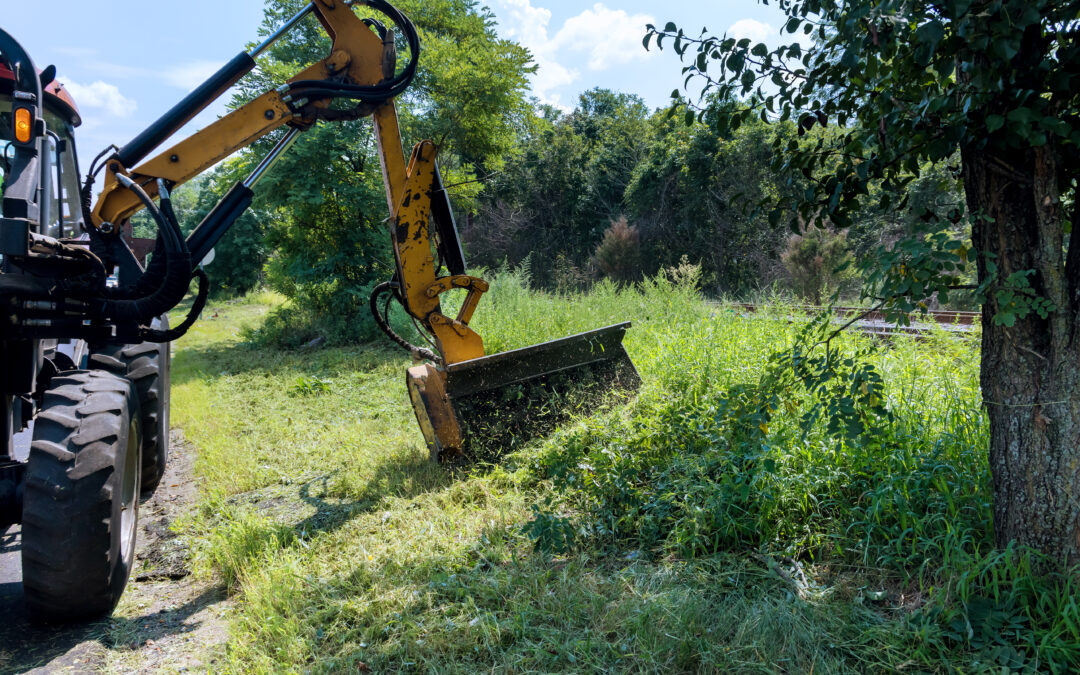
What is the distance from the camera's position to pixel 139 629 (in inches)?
119

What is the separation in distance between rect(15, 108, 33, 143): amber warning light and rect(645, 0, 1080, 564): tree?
2935mm

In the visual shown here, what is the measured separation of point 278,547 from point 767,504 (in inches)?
106

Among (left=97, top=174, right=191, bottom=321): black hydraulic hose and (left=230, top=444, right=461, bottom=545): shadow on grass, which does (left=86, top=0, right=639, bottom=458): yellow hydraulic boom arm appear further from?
(left=230, top=444, right=461, bottom=545): shadow on grass

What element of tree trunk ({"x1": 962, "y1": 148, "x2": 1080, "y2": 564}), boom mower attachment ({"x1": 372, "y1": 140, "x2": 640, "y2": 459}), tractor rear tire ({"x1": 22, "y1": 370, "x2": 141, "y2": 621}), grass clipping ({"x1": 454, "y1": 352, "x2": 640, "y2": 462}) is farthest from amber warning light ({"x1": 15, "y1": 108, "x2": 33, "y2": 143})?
tree trunk ({"x1": 962, "y1": 148, "x2": 1080, "y2": 564})

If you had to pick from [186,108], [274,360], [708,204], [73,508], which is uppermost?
[708,204]

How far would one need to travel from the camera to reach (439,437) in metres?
4.45

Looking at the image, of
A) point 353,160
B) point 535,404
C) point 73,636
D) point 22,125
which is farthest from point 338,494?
point 353,160

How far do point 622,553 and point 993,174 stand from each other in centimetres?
227

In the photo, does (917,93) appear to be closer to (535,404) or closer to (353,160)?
(535,404)

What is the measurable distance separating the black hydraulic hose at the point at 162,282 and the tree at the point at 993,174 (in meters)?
2.73

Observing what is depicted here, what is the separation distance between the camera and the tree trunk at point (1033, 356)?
2.27 meters

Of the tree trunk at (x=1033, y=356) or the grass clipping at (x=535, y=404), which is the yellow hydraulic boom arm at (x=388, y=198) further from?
the tree trunk at (x=1033, y=356)

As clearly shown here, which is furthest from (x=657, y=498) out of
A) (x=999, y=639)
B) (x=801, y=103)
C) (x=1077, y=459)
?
(x=801, y=103)

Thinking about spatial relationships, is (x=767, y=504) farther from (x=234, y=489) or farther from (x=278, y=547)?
(x=234, y=489)
